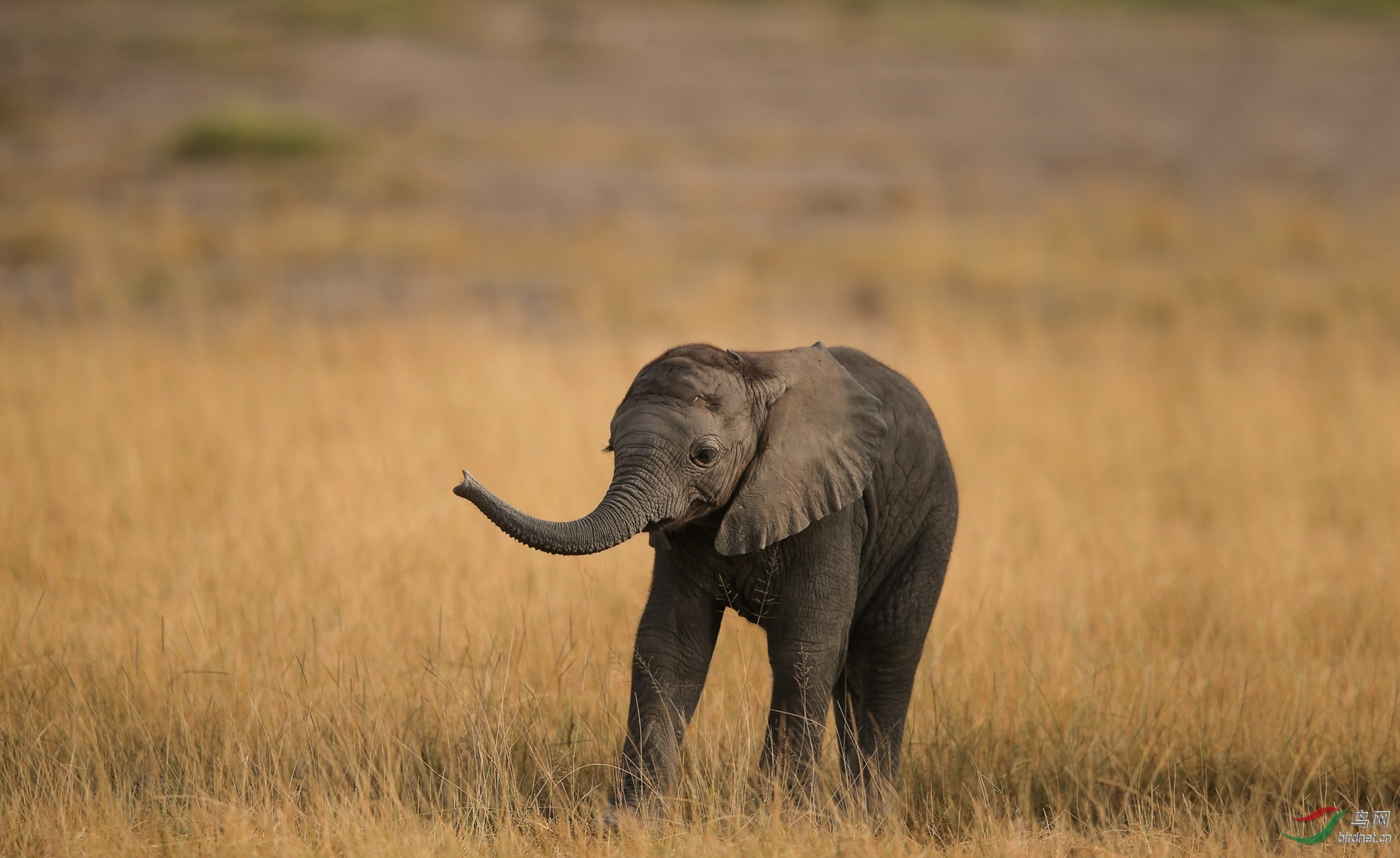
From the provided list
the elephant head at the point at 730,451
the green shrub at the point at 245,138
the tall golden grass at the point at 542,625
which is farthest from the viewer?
the green shrub at the point at 245,138

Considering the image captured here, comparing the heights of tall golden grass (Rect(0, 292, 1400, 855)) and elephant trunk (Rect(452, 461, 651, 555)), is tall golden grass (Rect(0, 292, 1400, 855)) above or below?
below

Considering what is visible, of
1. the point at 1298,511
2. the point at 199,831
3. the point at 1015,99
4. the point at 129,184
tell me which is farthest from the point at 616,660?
the point at 1015,99

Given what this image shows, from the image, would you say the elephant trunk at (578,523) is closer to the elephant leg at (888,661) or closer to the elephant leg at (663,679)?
the elephant leg at (663,679)

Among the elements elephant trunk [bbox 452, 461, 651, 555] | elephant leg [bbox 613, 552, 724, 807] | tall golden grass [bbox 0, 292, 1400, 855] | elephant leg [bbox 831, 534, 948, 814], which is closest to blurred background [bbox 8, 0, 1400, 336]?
tall golden grass [bbox 0, 292, 1400, 855]

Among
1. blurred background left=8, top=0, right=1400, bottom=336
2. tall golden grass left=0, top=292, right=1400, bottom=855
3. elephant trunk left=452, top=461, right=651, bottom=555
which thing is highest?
blurred background left=8, top=0, right=1400, bottom=336

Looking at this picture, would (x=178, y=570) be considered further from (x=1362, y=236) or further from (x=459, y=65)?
(x=459, y=65)

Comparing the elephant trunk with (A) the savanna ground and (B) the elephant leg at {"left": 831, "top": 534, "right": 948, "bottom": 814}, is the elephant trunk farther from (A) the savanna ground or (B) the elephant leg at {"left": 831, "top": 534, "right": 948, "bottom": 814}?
(B) the elephant leg at {"left": 831, "top": 534, "right": 948, "bottom": 814}

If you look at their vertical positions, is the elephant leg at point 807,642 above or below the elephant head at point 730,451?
below

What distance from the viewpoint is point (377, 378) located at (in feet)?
33.9

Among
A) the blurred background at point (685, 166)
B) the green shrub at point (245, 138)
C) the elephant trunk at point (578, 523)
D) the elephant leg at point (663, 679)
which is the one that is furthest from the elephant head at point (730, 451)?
the green shrub at point (245, 138)

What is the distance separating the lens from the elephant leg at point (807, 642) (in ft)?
12.2

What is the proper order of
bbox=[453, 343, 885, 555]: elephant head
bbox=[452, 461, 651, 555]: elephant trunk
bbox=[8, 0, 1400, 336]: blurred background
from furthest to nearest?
bbox=[8, 0, 1400, 336]: blurred background < bbox=[453, 343, 885, 555]: elephant head < bbox=[452, 461, 651, 555]: elephant trunk

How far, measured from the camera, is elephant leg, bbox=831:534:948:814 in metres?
4.19

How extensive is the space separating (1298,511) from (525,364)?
5909mm
